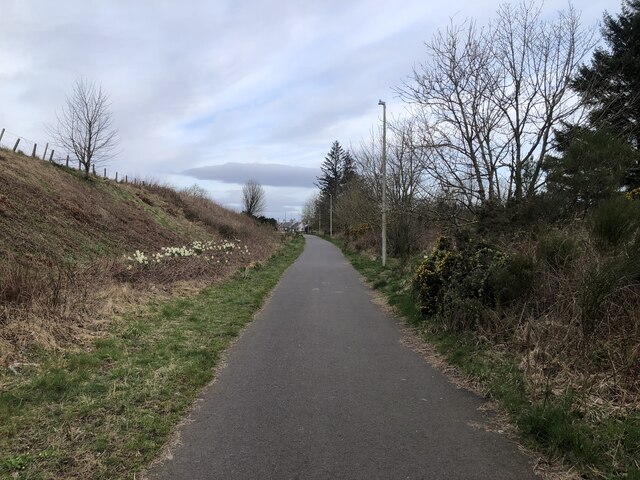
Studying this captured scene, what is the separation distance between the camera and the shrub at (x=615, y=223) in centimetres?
645

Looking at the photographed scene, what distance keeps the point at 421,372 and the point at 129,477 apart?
12.9 ft

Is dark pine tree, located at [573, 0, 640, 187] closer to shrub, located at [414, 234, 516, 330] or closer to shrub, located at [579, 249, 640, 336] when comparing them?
shrub, located at [414, 234, 516, 330]

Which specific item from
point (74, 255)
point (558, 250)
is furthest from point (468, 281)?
point (74, 255)

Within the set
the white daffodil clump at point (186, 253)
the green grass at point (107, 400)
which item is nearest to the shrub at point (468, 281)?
the green grass at point (107, 400)

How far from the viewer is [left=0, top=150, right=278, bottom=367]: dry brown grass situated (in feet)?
23.1

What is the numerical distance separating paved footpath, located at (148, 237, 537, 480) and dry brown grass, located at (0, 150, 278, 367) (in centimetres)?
271

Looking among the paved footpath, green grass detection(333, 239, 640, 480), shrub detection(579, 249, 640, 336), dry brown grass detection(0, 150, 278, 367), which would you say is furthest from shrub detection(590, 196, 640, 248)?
dry brown grass detection(0, 150, 278, 367)

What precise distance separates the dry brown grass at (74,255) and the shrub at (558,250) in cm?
693

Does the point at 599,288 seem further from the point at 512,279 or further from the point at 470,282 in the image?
the point at 470,282

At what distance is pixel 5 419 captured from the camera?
4363 mm

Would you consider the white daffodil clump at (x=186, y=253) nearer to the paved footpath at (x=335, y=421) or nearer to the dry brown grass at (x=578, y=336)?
the paved footpath at (x=335, y=421)

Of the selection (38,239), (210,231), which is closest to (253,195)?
(210,231)

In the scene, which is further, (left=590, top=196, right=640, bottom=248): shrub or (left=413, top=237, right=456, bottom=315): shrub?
(left=413, top=237, right=456, bottom=315): shrub

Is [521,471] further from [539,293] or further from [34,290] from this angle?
[34,290]
